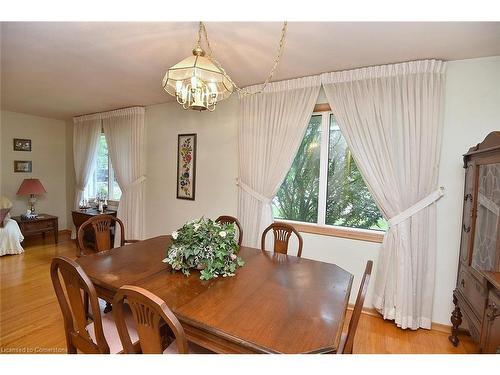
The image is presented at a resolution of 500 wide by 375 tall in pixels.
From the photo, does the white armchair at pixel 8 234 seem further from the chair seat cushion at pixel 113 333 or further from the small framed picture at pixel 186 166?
the chair seat cushion at pixel 113 333

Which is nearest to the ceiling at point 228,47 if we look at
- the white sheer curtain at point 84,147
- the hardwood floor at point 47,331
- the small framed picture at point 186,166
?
the small framed picture at point 186,166

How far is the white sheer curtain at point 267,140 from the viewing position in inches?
103

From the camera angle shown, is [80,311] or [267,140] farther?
[267,140]

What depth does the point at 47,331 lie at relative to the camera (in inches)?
82.9

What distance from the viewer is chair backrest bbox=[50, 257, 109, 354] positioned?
1.17 metres

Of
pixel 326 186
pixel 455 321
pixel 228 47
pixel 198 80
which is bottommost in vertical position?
pixel 455 321

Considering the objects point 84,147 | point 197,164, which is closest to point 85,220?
point 84,147

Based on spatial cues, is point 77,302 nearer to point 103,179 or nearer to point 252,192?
point 252,192

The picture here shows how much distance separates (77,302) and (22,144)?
188 inches

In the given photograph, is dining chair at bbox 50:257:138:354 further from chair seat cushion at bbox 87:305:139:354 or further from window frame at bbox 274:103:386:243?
window frame at bbox 274:103:386:243

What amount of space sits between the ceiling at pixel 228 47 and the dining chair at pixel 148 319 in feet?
5.30

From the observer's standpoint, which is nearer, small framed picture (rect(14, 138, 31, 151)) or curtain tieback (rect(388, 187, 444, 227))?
curtain tieback (rect(388, 187, 444, 227))

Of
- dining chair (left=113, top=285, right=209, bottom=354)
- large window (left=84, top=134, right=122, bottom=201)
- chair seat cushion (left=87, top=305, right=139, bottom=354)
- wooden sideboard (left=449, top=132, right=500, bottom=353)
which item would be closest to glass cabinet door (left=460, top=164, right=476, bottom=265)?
wooden sideboard (left=449, top=132, right=500, bottom=353)

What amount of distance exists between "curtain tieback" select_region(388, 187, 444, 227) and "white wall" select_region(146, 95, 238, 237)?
1.73 m
